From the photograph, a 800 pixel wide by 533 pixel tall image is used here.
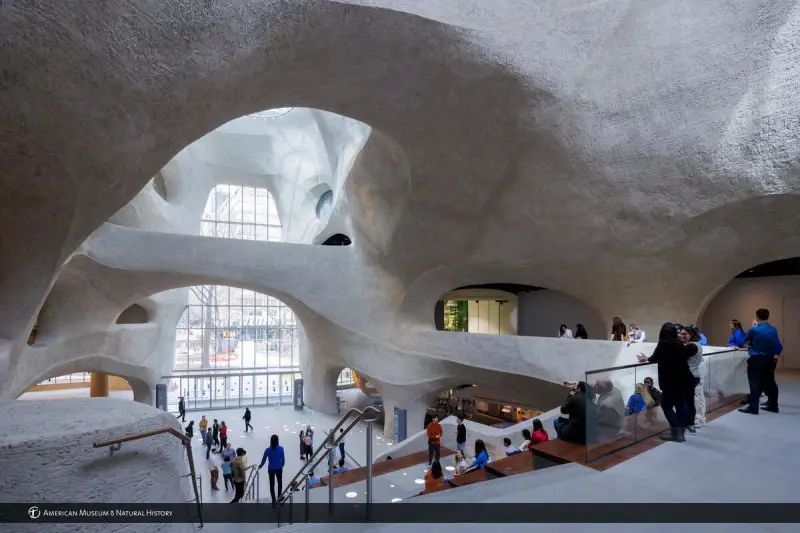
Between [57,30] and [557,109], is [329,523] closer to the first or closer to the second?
[57,30]

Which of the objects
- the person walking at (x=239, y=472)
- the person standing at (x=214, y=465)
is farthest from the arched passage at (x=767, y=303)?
the person standing at (x=214, y=465)

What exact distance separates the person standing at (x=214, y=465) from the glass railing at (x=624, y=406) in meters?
9.77

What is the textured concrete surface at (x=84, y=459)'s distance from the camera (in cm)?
339

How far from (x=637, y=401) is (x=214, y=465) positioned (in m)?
10.9

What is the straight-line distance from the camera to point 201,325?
27859 mm

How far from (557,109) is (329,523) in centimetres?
790

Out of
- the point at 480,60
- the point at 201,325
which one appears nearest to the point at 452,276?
the point at 480,60

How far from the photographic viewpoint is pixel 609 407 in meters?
4.00

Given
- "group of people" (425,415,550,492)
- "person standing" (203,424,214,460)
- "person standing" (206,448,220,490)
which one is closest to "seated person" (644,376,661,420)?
"group of people" (425,415,550,492)

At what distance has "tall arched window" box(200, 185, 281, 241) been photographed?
94.7 ft

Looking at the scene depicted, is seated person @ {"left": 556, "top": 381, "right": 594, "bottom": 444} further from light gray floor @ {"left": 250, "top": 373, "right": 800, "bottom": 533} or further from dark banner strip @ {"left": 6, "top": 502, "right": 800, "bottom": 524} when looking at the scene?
dark banner strip @ {"left": 6, "top": 502, "right": 800, "bottom": 524}

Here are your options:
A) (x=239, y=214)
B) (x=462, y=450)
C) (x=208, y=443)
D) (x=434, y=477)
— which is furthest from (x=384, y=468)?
(x=239, y=214)

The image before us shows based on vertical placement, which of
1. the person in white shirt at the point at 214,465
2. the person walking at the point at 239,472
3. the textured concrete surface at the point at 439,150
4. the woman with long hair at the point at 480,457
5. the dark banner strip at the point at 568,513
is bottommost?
the person in white shirt at the point at 214,465

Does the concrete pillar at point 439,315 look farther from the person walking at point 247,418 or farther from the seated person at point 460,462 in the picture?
the seated person at point 460,462
